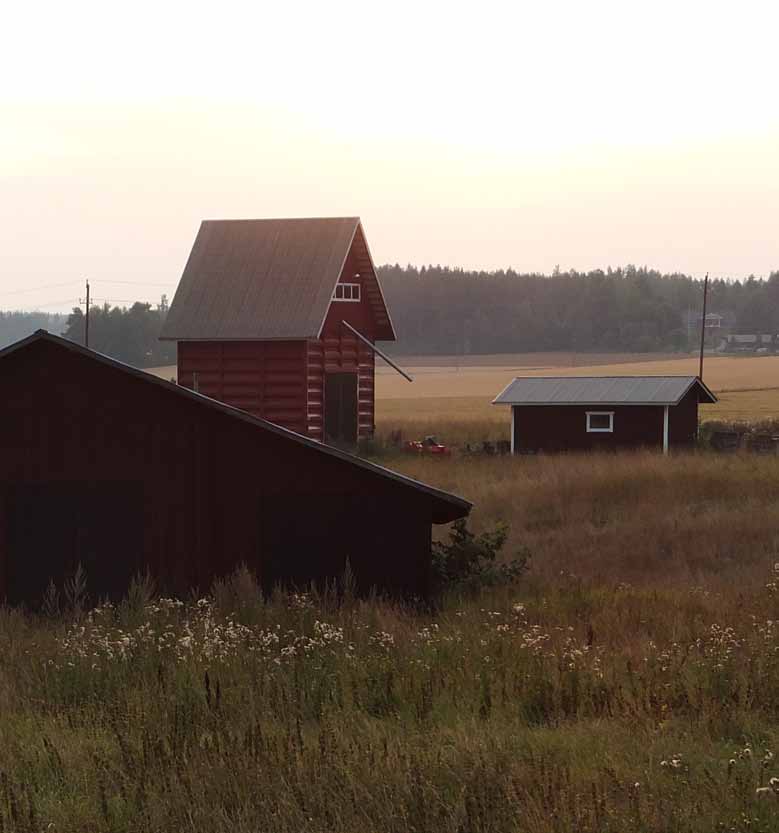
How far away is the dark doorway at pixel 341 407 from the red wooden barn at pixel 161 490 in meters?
25.1

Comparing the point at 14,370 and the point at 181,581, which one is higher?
the point at 14,370

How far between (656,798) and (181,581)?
9.65 m

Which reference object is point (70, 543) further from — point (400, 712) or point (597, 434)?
point (597, 434)

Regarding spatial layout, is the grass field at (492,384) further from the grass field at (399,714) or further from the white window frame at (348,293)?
the grass field at (399,714)

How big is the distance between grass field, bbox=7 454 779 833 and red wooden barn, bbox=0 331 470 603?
62cm

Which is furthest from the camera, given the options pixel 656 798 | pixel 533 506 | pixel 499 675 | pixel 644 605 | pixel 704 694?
pixel 533 506

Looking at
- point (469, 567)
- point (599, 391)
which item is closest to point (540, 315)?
point (599, 391)

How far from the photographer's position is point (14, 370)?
16.4 meters

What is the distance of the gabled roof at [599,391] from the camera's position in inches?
1738

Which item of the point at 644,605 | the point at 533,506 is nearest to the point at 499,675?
the point at 644,605

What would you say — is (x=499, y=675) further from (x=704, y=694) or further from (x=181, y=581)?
(x=181, y=581)

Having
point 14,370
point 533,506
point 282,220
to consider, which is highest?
point 282,220

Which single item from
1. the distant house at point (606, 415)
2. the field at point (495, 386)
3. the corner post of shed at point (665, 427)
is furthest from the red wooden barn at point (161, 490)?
the field at point (495, 386)

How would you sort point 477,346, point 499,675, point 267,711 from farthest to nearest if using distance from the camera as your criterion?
point 477,346 < point 499,675 < point 267,711
